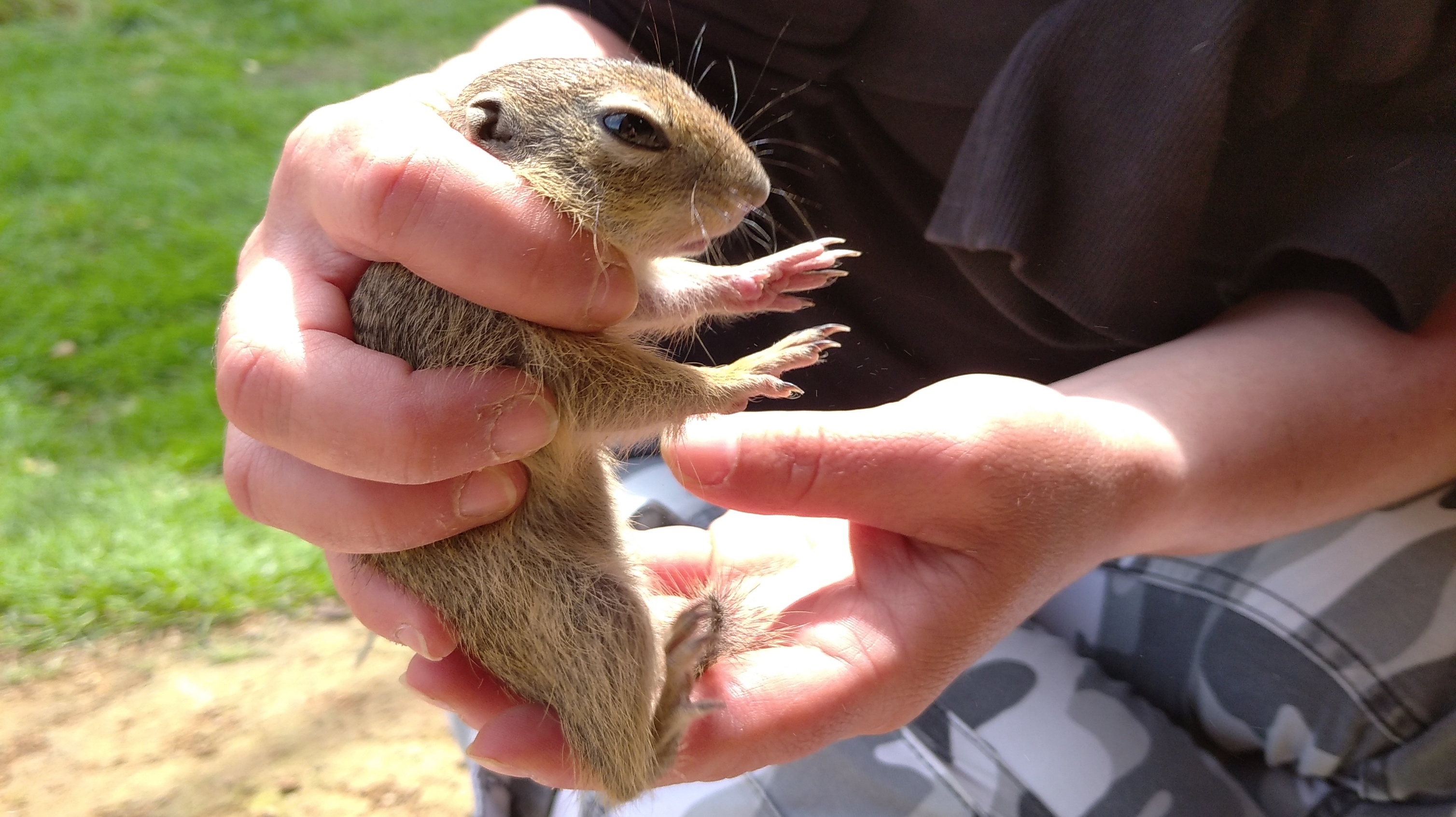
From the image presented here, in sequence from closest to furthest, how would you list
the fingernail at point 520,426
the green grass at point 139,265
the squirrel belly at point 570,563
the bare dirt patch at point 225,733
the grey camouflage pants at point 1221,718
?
the fingernail at point 520,426 < the squirrel belly at point 570,563 < the grey camouflage pants at point 1221,718 < the bare dirt patch at point 225,733 < the green grass at point 139,265

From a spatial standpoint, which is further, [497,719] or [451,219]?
[497,719]

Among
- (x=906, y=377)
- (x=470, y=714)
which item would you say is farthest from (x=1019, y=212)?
(x=470, y=714)

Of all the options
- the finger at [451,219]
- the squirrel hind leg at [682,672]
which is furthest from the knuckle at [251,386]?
the squirrel hind leg at [682,672]

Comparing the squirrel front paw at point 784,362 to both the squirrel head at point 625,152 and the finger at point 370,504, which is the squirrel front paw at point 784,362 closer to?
the squirrel head at point 625,152

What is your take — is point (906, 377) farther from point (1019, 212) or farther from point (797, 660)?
point (797, 660)

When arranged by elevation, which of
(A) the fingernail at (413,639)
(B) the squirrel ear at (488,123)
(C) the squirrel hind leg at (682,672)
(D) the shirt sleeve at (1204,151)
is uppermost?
(D) the shirt sleeve at (1204,151)

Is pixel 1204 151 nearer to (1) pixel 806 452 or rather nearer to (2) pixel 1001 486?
(2) pixel 1001 486

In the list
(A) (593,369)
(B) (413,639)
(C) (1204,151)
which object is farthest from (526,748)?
(C) (1204,151)
